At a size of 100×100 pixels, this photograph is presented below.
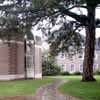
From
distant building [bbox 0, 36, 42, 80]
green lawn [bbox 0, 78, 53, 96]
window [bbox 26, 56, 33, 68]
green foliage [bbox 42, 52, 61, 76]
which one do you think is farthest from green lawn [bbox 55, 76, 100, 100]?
green foliage [bbox 42, 52, 61, 76]

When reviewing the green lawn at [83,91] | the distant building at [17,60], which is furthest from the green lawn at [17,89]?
the distant building at [17,60]

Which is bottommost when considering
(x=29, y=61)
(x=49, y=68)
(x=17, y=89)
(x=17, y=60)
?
(x=49, y=68)

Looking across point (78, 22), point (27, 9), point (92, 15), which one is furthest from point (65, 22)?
point (27, 9)

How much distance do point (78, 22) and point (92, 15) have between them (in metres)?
1.38

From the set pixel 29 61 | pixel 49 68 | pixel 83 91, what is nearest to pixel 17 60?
pixel 29 61

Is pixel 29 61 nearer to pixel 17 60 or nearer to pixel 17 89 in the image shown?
pixel 17 60

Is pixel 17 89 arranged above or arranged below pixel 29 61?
below

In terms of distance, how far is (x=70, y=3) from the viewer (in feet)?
50.9

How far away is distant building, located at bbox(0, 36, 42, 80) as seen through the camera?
Result: 21328 mm

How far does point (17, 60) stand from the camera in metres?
22.4

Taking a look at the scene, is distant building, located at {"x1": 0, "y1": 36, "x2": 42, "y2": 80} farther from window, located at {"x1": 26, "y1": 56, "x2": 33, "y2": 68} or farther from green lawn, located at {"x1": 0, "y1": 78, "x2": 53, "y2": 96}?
green lawn, located at {"x1": 0, "y1": 78, "x2": 53, "y2": 96}

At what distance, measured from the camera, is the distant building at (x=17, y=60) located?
21328mm

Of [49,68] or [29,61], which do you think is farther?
[49,68]

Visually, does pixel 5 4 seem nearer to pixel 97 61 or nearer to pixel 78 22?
pixel 78 22
